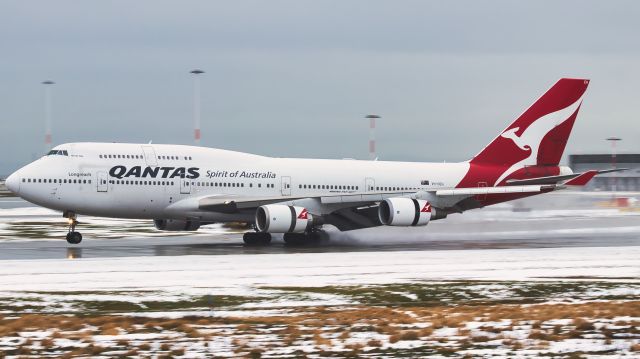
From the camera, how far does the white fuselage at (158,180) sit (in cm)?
4019

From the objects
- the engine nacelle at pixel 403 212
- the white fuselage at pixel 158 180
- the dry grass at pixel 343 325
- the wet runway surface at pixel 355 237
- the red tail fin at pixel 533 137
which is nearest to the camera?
the dry grass at pixel 343 325

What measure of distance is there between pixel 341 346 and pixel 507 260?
17.3 metres

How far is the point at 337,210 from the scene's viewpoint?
4278 centimetres

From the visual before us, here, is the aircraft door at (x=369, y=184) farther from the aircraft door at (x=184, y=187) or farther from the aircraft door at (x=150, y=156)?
the aircraft door at (x=150, y=156)

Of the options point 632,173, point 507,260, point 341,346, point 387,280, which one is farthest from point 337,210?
point 632,173

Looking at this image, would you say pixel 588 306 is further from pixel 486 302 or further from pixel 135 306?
pixel 135 306

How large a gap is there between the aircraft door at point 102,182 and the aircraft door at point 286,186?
26.1ft

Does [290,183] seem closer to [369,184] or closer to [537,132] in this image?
[369,184]

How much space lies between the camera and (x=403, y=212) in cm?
4184

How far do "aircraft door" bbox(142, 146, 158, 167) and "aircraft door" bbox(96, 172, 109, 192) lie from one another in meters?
1.89

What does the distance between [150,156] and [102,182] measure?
235 cm

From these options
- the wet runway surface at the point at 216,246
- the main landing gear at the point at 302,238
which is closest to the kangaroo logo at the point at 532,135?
the wet runway surface at the point at 216,246

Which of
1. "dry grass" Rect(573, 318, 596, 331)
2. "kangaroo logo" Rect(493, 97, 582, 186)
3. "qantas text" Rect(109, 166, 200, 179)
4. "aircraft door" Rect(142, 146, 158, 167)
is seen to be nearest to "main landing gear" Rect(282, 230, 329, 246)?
"qantas text" Rect(109, 166, 200, 179)

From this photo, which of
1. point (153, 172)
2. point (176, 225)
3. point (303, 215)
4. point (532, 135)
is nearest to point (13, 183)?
point (153, 172)
